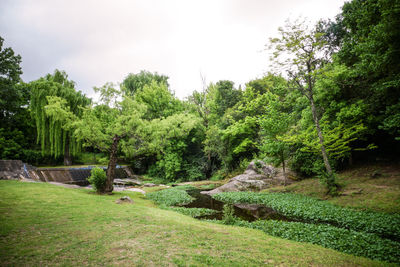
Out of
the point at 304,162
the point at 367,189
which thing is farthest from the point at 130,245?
the point at 304,162

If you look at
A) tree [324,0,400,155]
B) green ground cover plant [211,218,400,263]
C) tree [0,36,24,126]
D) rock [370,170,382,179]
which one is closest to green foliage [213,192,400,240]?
green ground cover plant [211,218,400,263]

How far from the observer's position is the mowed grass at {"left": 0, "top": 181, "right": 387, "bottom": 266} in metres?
4.05

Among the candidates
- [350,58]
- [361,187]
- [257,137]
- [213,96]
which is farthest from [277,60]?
[213,96]

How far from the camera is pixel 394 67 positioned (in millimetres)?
9484

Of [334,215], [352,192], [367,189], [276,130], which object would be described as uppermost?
[276,130]

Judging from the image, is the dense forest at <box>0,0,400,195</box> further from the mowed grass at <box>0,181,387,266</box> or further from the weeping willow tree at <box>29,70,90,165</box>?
the mowed grass at <box>0,181,387,266</box>

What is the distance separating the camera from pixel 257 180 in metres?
18.5

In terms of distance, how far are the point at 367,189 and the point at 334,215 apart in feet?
15.5

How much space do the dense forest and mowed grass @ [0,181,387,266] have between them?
300 inches

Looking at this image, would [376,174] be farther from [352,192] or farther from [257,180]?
[257,180]

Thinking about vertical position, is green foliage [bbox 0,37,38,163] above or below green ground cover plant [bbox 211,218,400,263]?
above

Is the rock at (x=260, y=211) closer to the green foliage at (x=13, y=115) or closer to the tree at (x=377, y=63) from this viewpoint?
the tree at (x=377, y=63)

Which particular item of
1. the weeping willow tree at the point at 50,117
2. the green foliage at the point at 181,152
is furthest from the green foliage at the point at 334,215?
the weeping willow tree at the point at 50,117

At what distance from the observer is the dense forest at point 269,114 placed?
39.0 ft
